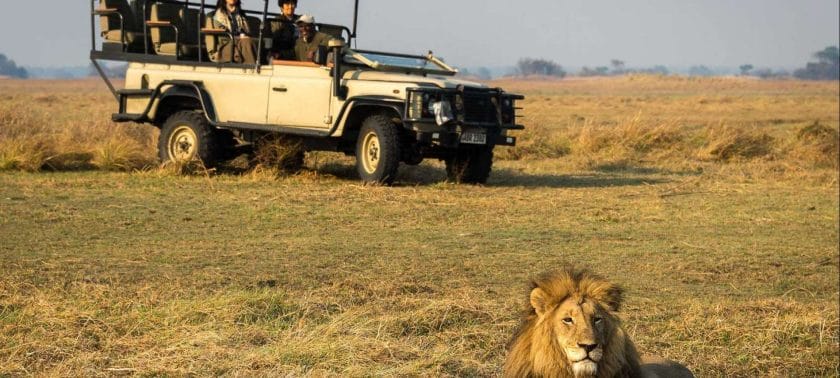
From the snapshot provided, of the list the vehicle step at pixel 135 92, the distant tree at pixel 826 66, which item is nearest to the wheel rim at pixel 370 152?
the vehicle step at pixel 135 92

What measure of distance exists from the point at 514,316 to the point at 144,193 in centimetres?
655

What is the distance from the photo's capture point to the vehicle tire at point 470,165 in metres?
14.4

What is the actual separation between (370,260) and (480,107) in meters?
5.11

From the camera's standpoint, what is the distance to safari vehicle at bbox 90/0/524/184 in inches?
531

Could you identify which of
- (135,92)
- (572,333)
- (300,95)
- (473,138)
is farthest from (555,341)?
(135,92)

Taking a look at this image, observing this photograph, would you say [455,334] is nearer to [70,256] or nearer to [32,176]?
[70,256]

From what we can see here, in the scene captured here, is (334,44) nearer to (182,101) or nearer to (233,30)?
(233,30)

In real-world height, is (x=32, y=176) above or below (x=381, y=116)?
below

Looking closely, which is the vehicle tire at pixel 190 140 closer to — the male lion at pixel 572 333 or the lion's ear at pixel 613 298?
the male lion at pixel 572 333

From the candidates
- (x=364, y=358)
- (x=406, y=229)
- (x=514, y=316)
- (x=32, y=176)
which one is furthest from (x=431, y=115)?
(x=364, y=358)

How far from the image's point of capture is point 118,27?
15.0 meters

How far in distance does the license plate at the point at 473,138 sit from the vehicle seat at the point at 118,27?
4.50m

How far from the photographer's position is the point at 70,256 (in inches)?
339

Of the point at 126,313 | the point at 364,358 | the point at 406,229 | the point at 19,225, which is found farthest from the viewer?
the point at 406,229
